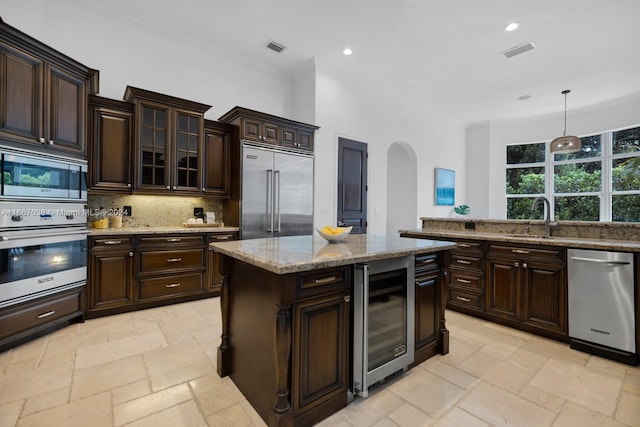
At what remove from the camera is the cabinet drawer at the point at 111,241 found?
306 cm

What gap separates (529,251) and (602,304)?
2.02ft

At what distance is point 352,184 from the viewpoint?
5133 millimetres

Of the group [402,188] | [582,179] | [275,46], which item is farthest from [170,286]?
[582,179]

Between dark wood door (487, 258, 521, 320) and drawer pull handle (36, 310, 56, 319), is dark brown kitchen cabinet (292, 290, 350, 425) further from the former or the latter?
drawer pull handle (36, 310, 56, 319)

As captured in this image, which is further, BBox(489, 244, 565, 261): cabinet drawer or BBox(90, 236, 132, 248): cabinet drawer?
BBox(90, 236, 132, 248): cabinet drawer

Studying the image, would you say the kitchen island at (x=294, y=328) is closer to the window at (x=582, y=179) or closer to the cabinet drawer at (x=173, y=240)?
the cabinet drawer at (x=173, y=240)

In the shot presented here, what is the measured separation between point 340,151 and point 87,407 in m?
4.24

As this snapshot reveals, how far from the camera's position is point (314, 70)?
15.3 feet

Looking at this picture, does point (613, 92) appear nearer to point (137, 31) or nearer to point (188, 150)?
point (188, 150)

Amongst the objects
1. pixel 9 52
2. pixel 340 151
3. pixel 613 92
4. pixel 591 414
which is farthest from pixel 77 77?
pixel 613 92

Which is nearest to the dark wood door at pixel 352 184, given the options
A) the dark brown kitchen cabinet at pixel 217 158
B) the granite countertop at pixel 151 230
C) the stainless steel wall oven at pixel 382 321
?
the dark brown kitchen cabinet at pixel 217 158

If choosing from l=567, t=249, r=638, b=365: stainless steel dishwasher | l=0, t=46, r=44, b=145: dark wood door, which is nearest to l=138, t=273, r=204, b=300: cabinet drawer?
l=0, t=46, r=44, b=145: dark wood door

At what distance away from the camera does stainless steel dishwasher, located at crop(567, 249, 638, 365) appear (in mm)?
2281

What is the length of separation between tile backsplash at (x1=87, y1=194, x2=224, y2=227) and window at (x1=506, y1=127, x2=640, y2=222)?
7089mm
